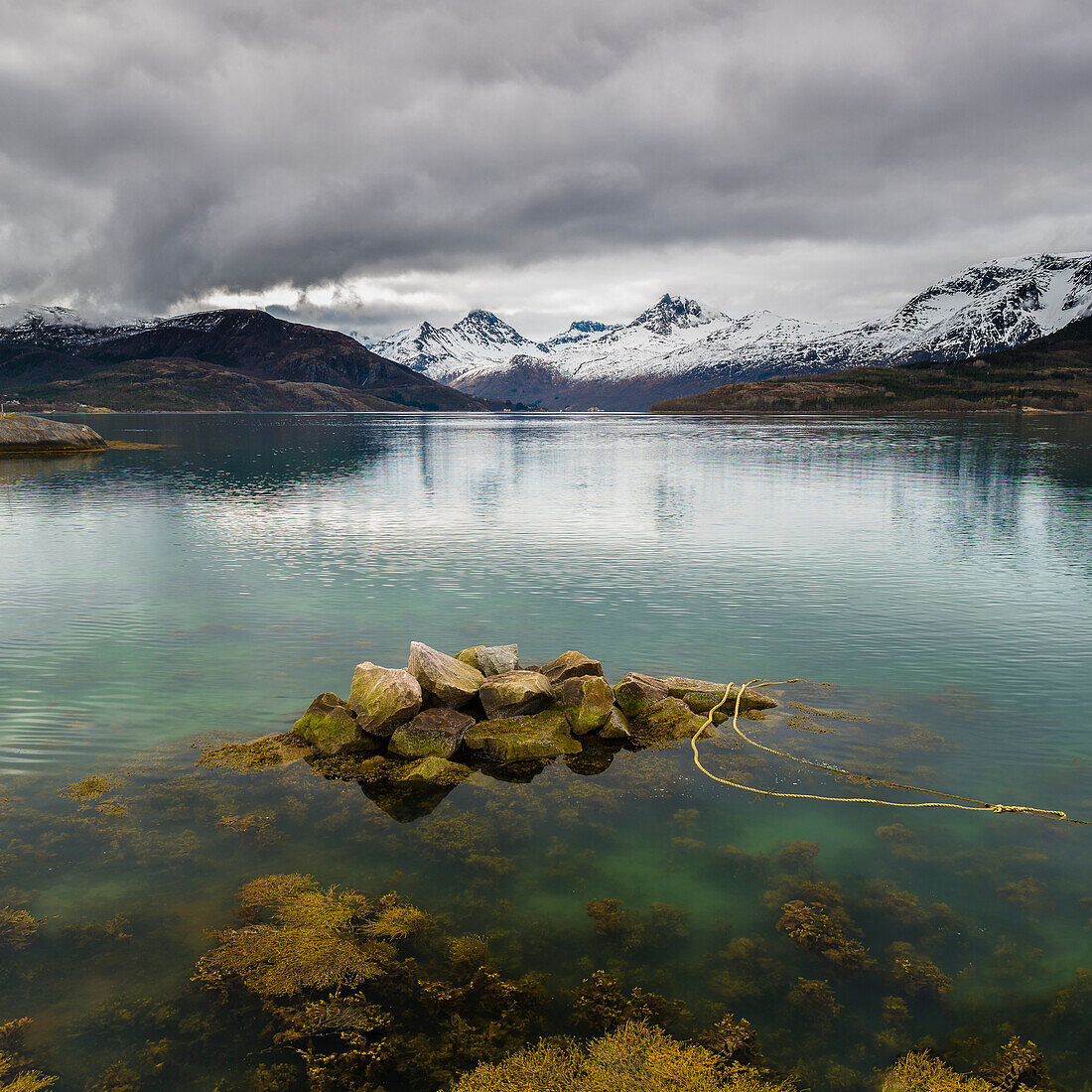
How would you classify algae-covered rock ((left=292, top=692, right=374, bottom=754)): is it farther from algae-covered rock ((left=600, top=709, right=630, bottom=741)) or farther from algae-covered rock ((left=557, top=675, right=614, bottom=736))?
algae-covered rock ((left=600, top=709, right=630, bottom=741))

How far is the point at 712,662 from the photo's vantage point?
78.8ft

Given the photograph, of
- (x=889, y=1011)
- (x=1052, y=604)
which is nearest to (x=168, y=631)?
(x=889, y=1011)

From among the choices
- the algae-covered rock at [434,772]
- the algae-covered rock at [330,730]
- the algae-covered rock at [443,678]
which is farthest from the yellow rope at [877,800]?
the algae-covered rock at [330,730]

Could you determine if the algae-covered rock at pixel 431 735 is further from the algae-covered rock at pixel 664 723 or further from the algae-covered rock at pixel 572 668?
the algae-covered rock at pixel 664 723

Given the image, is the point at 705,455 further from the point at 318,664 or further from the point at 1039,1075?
the point at 1039,1075

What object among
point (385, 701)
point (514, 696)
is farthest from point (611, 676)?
point (385, 701)

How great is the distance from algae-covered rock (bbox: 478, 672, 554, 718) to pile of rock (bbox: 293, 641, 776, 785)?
0.03 m

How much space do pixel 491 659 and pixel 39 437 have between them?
4646 inches

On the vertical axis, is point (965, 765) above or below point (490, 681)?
below

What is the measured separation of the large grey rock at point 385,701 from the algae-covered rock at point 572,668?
4106 mm

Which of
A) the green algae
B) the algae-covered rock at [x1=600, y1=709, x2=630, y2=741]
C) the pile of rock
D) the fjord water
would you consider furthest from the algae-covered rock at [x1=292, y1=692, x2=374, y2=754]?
the algae-covered rock at [x1=600, y1=709, x2=630, y2=741]

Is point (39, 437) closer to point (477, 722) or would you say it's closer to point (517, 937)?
point (477, 722)

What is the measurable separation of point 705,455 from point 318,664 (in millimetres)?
95448

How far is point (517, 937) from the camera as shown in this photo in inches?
444
